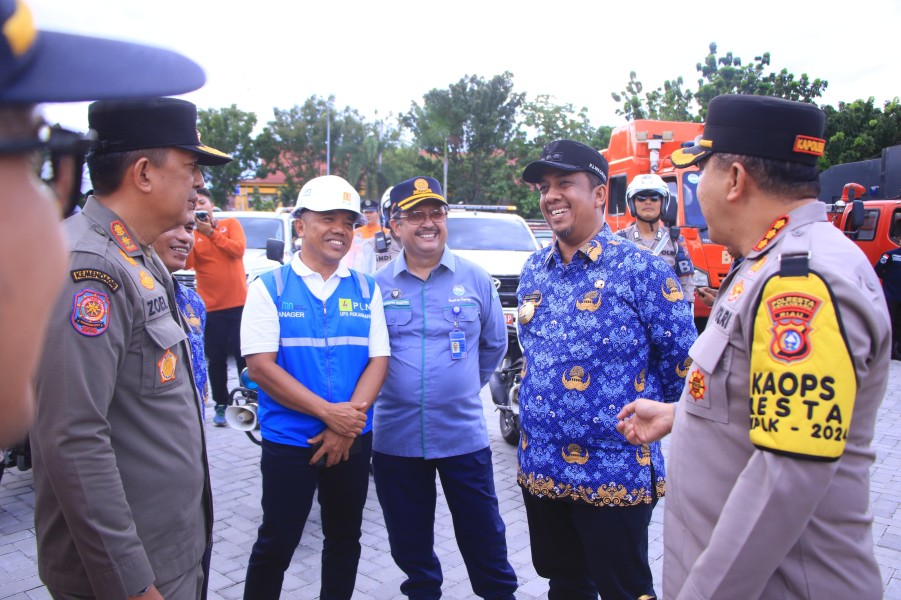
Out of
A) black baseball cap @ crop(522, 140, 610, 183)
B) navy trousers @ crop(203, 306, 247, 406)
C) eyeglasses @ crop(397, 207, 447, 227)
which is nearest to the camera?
black baseball cap @ crop(522, 140, 610, 183)

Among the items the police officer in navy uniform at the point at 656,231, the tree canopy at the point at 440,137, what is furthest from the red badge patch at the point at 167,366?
the tree canopy at the point at 440,137

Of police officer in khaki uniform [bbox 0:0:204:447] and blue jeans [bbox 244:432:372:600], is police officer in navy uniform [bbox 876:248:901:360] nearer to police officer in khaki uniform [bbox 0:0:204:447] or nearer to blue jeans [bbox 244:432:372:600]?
blue jeans [bbox 244:432:372:600]

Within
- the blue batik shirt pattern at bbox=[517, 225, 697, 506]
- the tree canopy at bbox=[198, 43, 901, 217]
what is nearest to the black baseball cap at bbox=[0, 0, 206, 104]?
the blue batik shirt pattern at bbox=[517, 225, 697, 506]

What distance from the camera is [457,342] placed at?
3.26 meters

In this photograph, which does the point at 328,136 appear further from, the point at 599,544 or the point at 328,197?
the point at 599,544

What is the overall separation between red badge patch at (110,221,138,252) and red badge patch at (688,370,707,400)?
63.2 inches

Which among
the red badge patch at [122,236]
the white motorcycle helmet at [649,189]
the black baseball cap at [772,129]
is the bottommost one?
the red badge patch at [122,236]

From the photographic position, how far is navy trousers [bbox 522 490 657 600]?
2559 millimetres

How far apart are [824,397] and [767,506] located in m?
0.25

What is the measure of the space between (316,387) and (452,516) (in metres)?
0.94

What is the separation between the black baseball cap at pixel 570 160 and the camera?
2.86 metres

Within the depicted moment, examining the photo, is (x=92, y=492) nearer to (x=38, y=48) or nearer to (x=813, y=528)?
Result: (x=38, y=48)

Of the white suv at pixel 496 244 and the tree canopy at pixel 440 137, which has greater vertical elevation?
the tree canopy at pixel 440 137

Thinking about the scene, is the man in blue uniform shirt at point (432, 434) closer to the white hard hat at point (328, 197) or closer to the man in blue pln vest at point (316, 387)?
the man in blue pln vest at point (316, 387)
